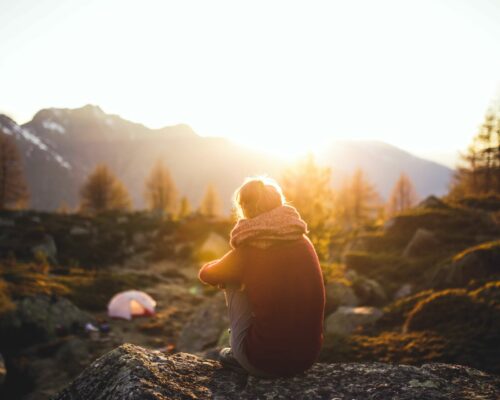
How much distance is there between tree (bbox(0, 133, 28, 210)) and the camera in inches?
1864

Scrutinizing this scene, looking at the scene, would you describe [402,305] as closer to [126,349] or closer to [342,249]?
[126,349]

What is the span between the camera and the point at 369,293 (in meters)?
13.2

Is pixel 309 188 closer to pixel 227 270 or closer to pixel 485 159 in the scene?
pixel 227 270

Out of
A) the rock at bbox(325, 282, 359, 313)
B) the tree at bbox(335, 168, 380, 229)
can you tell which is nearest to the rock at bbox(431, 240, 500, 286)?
the rock at bbox(325, 282, 359, 313)

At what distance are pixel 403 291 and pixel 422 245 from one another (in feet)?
17.9

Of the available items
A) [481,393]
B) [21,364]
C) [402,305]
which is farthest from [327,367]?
[21,364]

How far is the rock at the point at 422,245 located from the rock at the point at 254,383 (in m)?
14.8

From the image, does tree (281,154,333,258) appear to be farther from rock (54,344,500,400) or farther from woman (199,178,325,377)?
woman (199,178,325,377)

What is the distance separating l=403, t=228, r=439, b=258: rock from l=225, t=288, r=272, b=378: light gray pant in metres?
16.2

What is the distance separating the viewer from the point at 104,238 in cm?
3644

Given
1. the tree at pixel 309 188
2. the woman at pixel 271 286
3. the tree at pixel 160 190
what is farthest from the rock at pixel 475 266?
the tree at pixel 160 190

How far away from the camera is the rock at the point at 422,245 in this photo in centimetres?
1756

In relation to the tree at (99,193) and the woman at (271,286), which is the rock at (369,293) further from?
the tree at (99,193)

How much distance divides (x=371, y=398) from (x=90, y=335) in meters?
14.4
